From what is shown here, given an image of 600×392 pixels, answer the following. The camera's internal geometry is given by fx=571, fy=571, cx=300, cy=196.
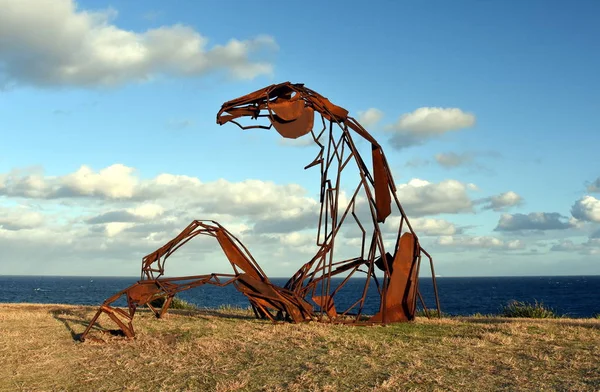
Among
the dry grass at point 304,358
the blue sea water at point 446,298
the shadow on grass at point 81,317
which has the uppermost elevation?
the shadow on grass at point 81,317

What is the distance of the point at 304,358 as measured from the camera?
708 cm

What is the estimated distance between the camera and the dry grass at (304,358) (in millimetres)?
5980

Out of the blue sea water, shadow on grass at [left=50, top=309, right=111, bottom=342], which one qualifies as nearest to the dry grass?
shadow on grass at [left=50, top=309, right=111, bottom=342]

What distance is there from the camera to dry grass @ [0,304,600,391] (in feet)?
19.6

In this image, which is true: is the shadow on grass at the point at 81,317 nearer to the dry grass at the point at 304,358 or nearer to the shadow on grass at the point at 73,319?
the shadow on grass at the point at 73,319

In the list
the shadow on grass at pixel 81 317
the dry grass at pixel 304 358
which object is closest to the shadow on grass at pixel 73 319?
the shadow on grass at pixel 81 317

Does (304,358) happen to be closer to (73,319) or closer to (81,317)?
(73,319)

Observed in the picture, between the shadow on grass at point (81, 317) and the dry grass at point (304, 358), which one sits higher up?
the shadow on grass at point (81, 317)

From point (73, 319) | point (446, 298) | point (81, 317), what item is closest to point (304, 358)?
point (73, 319)

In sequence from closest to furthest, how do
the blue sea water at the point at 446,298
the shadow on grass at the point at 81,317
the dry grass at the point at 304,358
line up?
the dry grass at the point at 304,358
the shadow on grass at the point at 81,317
the blue sea water at the point at 446,298

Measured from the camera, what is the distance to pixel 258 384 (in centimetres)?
591

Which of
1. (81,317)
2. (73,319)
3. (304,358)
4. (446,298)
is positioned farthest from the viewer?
(446,298)

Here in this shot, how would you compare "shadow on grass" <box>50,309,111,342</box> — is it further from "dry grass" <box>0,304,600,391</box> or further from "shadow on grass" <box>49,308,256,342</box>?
"dry grass" <box>0,304,600,391</box>

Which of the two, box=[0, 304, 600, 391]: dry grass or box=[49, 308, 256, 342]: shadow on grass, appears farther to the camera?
box=[49, 308, 256, 342]: shadow on grass
